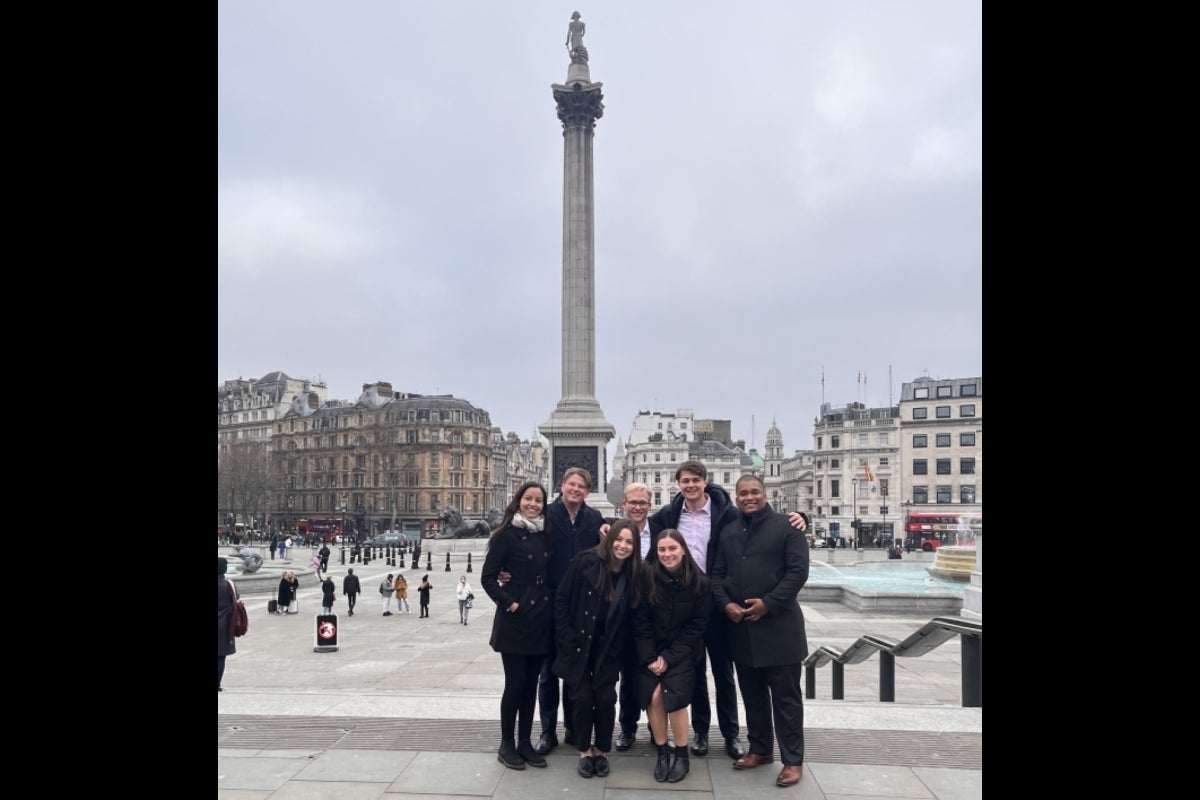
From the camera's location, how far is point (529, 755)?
6637mm

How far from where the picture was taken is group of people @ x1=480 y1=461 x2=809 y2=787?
6480 mm

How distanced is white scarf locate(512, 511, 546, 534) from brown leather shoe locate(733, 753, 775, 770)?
2.40 m

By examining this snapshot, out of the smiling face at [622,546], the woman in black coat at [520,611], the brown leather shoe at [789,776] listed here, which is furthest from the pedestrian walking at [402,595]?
the brown leather shoe at [789,776]

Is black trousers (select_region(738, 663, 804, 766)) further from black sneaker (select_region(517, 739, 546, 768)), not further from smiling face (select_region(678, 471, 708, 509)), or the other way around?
black sneaker (select_region(517, 739, 546, 768))

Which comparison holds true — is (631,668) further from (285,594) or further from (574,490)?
(285,594)

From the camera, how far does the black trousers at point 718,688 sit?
7066 millimetres

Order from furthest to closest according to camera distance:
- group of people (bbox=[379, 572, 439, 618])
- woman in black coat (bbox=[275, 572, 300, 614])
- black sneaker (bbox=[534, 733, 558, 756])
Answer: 1. woman in black coat (bbox=[275, 572, 300, 614])
2. group of people (bbox=[379, 572, 439, 618])
3. black sneaker (bbox=[534, 733, 558, 756])

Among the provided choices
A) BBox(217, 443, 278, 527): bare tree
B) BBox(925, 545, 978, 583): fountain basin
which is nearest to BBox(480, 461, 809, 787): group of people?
BBox(925, 545, 978, 583): fountain basin

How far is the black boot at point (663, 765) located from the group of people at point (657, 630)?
0.01 metres

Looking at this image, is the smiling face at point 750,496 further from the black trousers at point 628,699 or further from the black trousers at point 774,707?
the black trousers at point 628,699

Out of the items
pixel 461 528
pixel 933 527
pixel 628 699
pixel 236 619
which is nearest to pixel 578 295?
pixel 461 528
